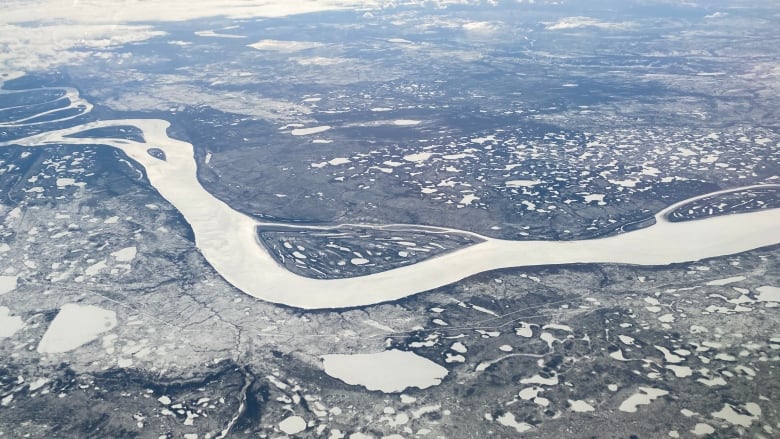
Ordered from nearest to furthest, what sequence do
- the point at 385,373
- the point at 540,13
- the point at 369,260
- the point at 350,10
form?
the point at 385,373
the point at 369,260
the point at 540,13
the point at 350,10

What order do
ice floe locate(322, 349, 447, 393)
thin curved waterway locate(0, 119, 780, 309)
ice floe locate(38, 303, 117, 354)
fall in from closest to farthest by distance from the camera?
ice floe locate(322, 349, 447, 393) → ice floe locate(38, 303, 117, 354) → thin curved waterway locate(0, 119, 780, 309)

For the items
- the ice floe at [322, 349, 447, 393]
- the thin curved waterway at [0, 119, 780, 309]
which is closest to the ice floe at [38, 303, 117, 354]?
the thin curved waterway at [0, 119, 780, 309]

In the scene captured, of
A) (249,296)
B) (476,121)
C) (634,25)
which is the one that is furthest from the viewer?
(634,25)

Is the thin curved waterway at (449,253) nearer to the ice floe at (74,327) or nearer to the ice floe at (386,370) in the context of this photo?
the ice floe at (386,370)

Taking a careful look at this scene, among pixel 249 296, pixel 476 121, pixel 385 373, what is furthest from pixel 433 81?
pixel 385 373

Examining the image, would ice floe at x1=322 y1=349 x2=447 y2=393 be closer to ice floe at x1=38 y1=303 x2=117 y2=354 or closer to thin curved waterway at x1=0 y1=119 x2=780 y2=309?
thin curved waterway at x1=0 y1=119 x2=780 y2=309

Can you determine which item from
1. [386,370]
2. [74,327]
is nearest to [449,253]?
[386,370]

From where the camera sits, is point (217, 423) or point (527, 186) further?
point (527, 186)

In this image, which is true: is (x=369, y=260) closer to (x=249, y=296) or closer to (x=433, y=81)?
(x=249, y=296)
